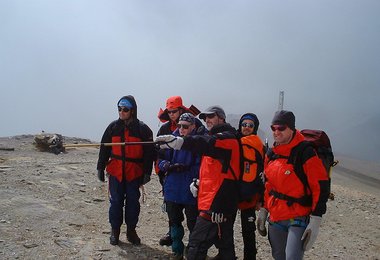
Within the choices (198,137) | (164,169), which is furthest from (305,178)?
(164,169)

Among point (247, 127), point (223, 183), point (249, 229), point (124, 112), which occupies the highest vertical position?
point (124, 112)

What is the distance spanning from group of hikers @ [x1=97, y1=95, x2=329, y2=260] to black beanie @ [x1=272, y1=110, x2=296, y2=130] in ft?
0.03

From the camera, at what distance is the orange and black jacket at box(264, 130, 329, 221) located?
333 cm

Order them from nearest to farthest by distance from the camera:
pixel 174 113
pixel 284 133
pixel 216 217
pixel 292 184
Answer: pixel 292 184
pixel 284 133
pixel 216 217
pixel 174 113

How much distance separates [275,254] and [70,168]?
8.58 meters

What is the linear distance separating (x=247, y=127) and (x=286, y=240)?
1.93 meters

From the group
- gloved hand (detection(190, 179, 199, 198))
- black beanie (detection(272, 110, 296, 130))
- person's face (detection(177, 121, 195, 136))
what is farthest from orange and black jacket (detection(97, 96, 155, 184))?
black beanie (detection(272, 110, 296, 130))

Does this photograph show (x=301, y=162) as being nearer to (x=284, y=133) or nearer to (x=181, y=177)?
(x=284, y=133)

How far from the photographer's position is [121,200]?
17.6 feet

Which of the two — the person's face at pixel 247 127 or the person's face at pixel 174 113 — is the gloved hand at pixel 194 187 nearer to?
the person's face at pixel 247 127

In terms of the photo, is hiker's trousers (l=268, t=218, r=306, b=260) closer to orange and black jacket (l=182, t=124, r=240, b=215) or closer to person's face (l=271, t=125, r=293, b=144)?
orange and black jacket (l=182, t=124, r=240, b=215)

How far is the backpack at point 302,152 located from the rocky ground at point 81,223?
8.18 feet

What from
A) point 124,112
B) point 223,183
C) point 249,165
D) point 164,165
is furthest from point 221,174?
→ point 124,112

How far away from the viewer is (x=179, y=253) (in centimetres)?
496
